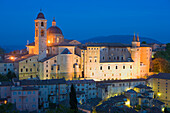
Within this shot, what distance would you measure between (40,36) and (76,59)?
8.34m

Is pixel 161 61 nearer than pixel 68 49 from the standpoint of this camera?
No

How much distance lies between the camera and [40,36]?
5506 centimetres

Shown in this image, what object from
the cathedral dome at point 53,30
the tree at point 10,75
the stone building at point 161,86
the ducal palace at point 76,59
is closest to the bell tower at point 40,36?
the ducal palace at point 76,59

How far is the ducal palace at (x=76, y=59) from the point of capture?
5353cm

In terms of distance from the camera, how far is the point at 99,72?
186 feet

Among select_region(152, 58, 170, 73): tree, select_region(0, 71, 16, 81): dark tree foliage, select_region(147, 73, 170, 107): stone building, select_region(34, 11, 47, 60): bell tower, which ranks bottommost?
select_region(147, 73, 170, 107): stone building

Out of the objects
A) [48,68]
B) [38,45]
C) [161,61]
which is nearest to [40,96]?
[48,68]

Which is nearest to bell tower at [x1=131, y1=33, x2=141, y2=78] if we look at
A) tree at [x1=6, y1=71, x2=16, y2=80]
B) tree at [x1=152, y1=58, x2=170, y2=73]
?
tree at [x1=152, y1=58, x2=170, y2=73]

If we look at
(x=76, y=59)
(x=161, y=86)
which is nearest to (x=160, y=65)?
(x=161, y=86)

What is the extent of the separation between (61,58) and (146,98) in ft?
57.1

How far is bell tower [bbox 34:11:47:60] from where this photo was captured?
5479cm

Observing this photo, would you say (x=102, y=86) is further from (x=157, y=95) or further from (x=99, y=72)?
(x=157, y=95)

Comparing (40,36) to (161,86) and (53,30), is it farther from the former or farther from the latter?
(161,86)

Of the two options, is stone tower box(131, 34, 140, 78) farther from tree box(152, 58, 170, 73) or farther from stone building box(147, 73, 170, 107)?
stone building box(147, 73, 170, 107)
